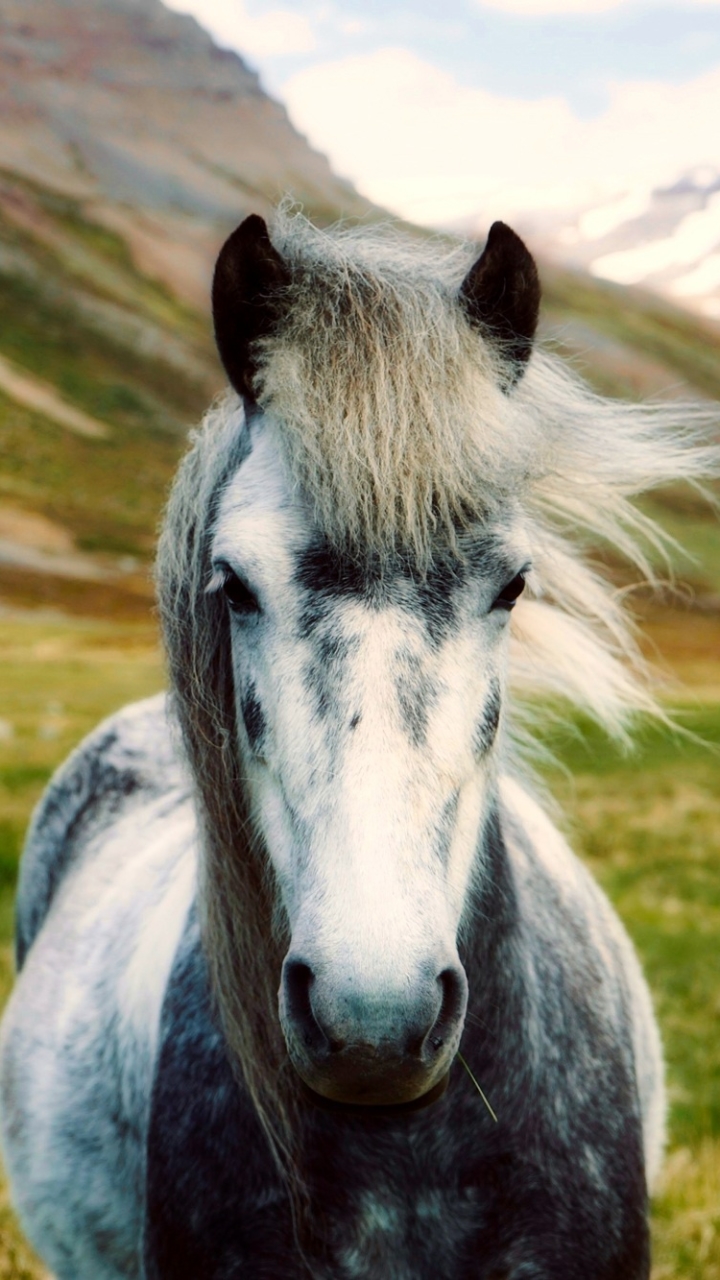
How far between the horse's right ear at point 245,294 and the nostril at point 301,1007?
120 cm

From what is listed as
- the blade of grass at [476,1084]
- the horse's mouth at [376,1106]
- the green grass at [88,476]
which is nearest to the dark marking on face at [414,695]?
the horse's mouth at [376,1106]

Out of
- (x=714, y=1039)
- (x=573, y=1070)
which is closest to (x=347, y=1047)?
(x=573, y=1070)

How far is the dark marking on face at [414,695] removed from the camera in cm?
187

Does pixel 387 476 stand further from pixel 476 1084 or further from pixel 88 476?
pixel 88 476

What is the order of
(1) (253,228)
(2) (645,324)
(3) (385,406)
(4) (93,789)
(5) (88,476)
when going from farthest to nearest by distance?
(2) (645,324)
(5) (88,476)
(4) (93,789)
(1) (253,228)
(3) (385,406)

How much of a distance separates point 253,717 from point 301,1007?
0.58m

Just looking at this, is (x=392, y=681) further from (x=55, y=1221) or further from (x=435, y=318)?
(x=55, y=1221)

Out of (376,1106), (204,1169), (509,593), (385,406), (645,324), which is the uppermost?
(645,324)

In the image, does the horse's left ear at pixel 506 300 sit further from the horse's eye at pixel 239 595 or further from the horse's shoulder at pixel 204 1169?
the horse's shoulder at pixel 204 1169

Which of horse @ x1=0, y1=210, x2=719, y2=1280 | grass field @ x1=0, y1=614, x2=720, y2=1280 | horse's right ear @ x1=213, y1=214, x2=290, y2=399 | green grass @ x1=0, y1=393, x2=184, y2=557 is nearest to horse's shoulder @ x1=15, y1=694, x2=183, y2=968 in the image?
grass field @ x1=0, y1=614, x2=720, y2=1280

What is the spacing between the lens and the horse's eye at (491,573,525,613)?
214cm

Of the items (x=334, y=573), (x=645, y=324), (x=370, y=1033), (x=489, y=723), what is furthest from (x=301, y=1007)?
(x=645, y=324)

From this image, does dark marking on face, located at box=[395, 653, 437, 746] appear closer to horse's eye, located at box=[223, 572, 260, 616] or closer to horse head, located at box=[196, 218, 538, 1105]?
horse head, located at box=[196, 218, 538, 1105]

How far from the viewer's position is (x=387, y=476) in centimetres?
200
